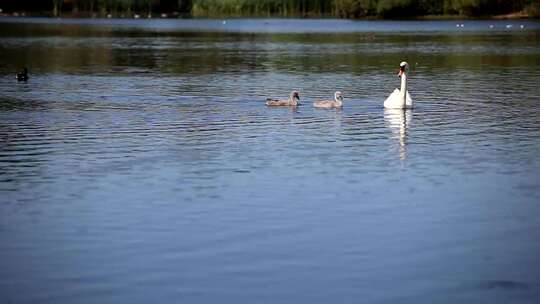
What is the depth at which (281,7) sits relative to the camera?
17438cm

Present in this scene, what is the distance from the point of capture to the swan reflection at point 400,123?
73.4 feet

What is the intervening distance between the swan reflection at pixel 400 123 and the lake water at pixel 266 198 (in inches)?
2.6

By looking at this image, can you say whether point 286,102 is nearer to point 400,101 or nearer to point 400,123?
point 400,101

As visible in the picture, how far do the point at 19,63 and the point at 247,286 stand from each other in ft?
142

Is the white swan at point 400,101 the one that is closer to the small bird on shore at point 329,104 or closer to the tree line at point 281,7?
the small bird on shore at point 329,104

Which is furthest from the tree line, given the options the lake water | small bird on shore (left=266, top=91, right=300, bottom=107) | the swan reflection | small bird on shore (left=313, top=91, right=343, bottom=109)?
the swan reflection

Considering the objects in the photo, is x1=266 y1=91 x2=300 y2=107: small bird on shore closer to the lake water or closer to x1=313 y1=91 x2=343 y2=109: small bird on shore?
the lake water

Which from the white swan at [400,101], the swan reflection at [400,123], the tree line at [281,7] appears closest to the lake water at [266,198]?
the swan reflection at [400,123]

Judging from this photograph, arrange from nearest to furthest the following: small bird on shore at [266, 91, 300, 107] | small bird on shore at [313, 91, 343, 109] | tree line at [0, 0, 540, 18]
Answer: small bird on shore at [313, 91, 343, 109] < small bird on shore at [266, 91, 300, 107] < tree line at [0, 0, 540, 18]

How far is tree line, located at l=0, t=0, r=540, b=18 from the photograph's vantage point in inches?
6186

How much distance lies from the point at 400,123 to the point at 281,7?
149 metres

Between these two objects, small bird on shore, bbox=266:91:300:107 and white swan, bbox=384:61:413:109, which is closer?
white swan, bbox=384:61:413:109

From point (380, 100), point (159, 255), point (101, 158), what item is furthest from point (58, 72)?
point (159, 255)

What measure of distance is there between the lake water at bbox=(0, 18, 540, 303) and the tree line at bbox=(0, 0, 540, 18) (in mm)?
122643
